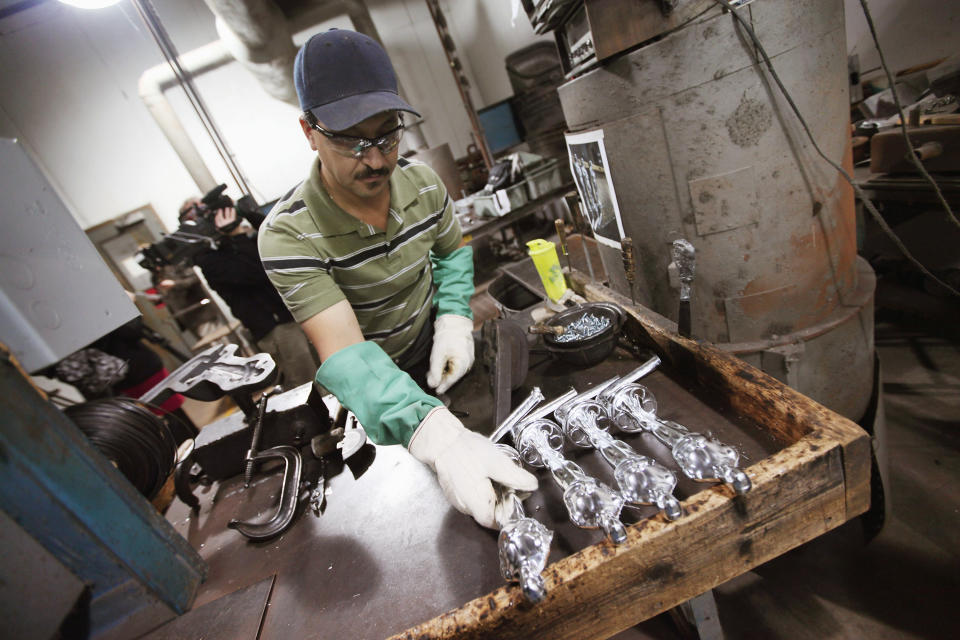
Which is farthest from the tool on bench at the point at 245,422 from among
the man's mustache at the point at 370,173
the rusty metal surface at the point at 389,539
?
the man's mustache at the point at 370,173

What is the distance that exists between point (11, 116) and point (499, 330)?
8.15 metres

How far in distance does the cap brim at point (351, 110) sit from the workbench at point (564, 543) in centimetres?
107

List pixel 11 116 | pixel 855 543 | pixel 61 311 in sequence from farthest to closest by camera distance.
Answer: pixel 11 116, pixel 855 543, pixel 61 311

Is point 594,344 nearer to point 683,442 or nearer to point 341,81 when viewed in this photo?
point 683,442

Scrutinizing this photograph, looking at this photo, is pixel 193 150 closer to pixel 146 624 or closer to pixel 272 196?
pixel 272 196

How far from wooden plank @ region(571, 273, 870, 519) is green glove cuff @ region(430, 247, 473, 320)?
83 cm

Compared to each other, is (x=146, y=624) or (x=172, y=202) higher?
(x=172, y=202)

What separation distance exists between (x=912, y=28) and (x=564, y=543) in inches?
201

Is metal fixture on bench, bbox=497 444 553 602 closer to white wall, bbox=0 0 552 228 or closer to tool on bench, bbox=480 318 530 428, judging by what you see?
tool on bench, bbox=480 318 530 428

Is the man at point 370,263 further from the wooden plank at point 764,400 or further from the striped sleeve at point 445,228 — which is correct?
the wooden plank at point 764,400

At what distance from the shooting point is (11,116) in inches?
223

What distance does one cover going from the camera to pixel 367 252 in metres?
1.64

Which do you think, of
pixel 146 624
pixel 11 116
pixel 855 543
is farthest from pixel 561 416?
pixel 11 116

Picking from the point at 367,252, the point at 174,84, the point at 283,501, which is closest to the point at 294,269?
the point at 367,252
